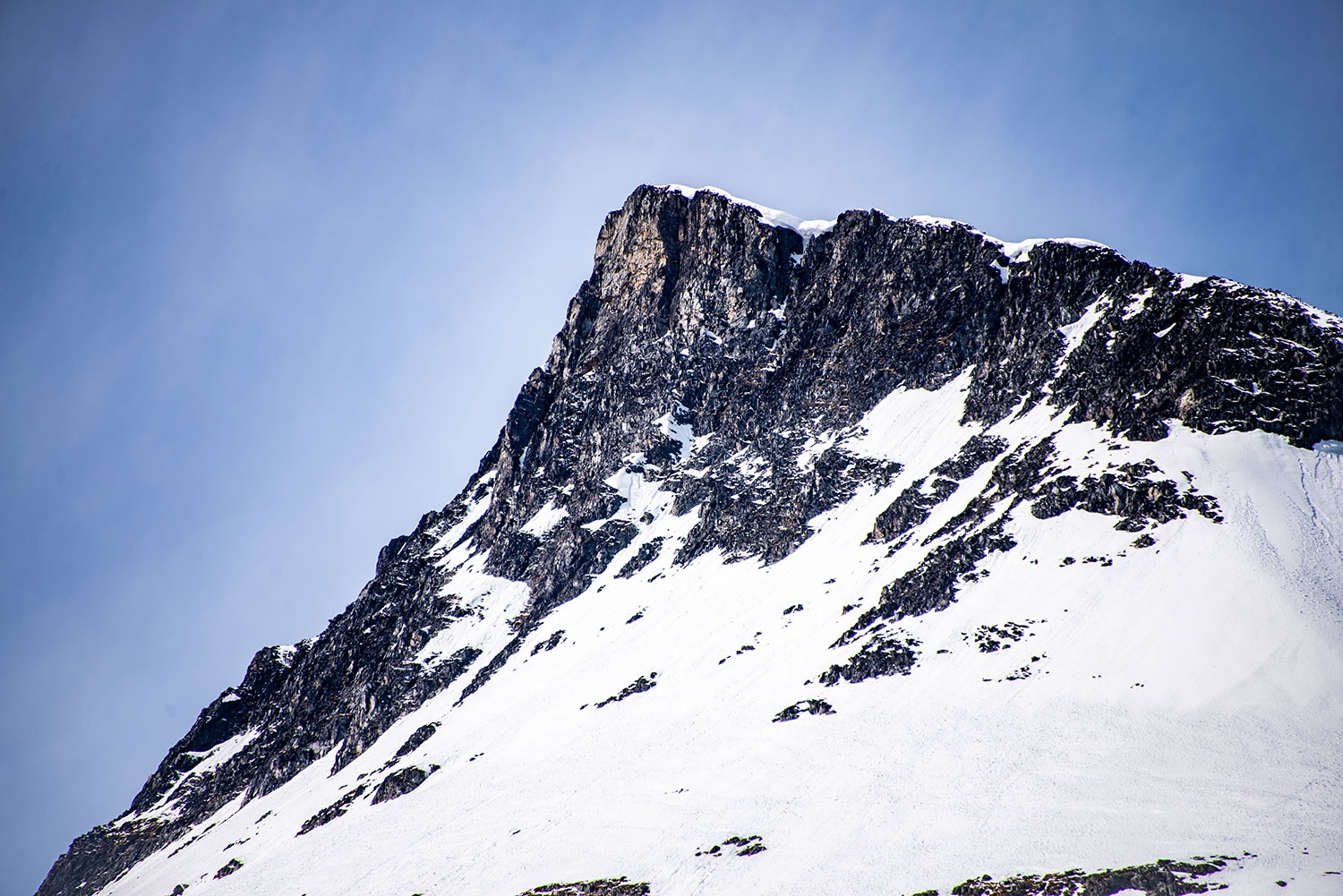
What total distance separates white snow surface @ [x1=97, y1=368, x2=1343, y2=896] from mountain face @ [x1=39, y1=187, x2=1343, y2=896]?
1.10 ft

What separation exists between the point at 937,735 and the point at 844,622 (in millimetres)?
22061

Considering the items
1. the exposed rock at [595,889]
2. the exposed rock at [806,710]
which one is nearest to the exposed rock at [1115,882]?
the exposed rock at [595,889]

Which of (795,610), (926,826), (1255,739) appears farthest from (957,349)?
(926,826)

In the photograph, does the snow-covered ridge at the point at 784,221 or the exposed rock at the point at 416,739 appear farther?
the snow-covered ridge at the point at 784,221

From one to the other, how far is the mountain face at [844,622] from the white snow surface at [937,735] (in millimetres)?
336

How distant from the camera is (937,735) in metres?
62.1

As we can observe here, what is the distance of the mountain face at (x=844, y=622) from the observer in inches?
2076

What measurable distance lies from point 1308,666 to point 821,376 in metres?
79.8

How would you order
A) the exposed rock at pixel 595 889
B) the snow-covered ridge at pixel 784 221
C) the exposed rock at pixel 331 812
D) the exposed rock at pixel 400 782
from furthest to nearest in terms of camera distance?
the snow-covered ridge at pixel 784 221, the exposed rock at pixel 331 812, the exposed rock at pixel 400 782, the exposed rock at pixel 595 889

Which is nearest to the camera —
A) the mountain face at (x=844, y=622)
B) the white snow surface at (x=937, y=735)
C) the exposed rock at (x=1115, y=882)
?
the exposed rock at (x=1115, y=882)

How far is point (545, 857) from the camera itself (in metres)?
60.1

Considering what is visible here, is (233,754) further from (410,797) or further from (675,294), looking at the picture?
(675,294)

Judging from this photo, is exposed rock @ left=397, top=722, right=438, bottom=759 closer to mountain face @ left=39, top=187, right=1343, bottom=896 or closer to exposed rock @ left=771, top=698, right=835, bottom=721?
mountain face @ left=39, top=187, right=1343, bottom=896

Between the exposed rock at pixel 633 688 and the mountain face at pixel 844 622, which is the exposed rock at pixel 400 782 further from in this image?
the exposed rock at pixel 633 688
